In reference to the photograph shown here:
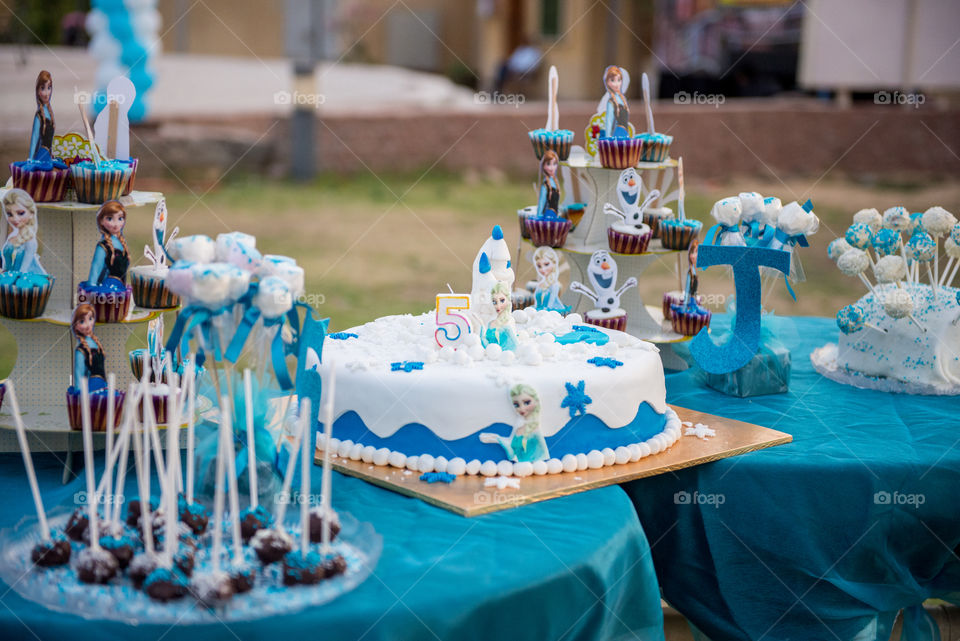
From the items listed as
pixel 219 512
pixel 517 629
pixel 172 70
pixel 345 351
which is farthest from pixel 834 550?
pixel 172 70

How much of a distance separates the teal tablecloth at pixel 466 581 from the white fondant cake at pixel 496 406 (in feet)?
0.61

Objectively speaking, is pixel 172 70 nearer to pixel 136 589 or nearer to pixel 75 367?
pixel 75 367

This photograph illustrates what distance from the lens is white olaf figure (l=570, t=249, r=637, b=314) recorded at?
4.14 metres

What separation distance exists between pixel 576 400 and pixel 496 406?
0.23 m

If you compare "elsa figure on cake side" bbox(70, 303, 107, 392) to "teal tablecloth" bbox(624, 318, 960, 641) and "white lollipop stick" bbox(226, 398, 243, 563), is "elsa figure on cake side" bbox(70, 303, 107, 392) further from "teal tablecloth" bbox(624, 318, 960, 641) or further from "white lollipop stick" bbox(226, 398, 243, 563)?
"teal tablecloth" bbox(624, 318, 960, 641)

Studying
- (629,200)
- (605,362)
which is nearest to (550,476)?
(605,362)

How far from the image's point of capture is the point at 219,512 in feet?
7.86

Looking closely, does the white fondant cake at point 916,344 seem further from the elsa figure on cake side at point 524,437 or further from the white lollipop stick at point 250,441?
the white lollipop stick at point 250,441

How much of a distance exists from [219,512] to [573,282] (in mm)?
2135

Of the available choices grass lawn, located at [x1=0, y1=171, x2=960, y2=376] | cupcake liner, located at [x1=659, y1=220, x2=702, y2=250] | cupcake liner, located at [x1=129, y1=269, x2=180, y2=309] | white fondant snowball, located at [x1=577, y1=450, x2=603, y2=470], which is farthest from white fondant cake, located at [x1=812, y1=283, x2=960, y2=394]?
grass lawn, located at [x1=0, y1=171, x2=960, y2=376]

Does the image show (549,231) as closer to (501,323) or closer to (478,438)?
(501,323)

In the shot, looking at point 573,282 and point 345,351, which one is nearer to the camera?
point 345,351

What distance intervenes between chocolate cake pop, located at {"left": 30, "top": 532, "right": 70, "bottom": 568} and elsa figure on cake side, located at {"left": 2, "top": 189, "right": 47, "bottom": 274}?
0.96 meters

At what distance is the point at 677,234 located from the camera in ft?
14.0
